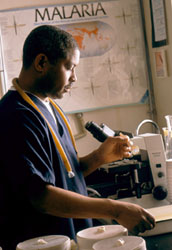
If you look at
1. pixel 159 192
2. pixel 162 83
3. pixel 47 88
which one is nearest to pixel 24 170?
pixel 47 88

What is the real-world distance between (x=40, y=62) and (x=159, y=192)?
3.25 feet

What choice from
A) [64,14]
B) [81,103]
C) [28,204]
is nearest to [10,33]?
[64,14]

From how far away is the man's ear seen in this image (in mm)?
1550

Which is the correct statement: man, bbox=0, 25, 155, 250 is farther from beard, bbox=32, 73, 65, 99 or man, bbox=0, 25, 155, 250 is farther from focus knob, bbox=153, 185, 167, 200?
focus knob, bbox=153, 185, 167, 200

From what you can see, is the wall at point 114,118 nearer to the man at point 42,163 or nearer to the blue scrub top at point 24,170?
the man at point 42,163

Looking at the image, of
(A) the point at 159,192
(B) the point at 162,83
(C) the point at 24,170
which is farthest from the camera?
(B) the point at 162,83

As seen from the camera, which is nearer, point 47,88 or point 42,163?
point 42,163

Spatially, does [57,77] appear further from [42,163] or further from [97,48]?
[97,48]

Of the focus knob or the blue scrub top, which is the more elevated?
the blue scrub top

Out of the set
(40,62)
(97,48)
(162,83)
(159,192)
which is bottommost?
(159,192)

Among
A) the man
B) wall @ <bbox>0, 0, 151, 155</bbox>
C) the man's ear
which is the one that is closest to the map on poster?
wall @ <bbox>0, 0, 151, 155</bbox>

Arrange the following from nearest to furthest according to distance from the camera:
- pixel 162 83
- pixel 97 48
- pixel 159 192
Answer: pixel 159 192, pixel 162 83, pixel 97 48

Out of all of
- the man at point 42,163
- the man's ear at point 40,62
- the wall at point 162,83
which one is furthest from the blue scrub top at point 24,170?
the wall at point 162,83

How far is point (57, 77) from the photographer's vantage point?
158cm
